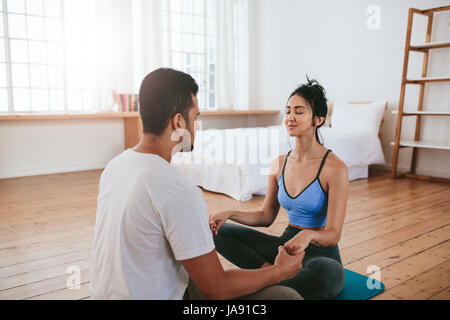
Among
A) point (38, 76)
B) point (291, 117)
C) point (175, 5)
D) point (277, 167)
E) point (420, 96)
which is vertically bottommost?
point (277, 167)

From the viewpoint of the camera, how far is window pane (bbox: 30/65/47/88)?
4.38 metres

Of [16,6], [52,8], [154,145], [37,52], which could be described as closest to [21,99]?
[37,52]

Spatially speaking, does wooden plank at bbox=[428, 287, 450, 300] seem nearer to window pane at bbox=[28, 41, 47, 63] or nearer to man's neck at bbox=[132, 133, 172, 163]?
man's neck at bbox=[132, 133, 172, 163]

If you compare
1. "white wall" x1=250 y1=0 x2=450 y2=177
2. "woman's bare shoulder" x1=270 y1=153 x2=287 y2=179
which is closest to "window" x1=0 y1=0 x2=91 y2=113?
"white wall" x1=250 y1=0 x2=450 y2=177

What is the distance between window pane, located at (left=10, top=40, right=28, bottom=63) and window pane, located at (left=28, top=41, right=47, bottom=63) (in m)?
0.06

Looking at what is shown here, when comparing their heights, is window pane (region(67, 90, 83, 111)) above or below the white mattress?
above

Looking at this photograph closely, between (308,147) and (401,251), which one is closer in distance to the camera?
(308,147)

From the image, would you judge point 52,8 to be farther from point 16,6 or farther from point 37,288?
point 37,288

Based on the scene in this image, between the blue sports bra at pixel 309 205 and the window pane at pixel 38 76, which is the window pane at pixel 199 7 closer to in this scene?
the window pane at pixel 38 76

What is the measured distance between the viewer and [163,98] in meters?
0.91

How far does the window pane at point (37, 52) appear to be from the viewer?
434cm

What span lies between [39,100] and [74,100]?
390mm

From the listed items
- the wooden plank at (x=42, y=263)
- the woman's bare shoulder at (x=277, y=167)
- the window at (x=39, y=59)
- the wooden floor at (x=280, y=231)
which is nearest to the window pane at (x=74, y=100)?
the window at (x=39, y=59)
